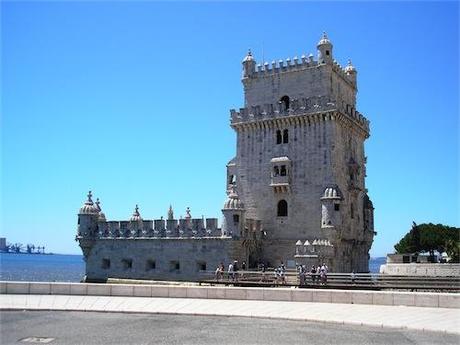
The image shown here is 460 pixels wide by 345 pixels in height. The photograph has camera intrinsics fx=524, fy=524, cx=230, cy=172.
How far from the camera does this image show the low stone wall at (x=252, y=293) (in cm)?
1927

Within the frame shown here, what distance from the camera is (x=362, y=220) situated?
44938 millimetres

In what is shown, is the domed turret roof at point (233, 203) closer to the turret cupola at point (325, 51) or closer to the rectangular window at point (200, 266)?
the rectangular window at point (200, 266)

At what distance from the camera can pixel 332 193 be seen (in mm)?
38281

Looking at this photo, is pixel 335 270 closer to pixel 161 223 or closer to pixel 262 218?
pixel 262 218

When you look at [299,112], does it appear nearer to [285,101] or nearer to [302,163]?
[285,101]

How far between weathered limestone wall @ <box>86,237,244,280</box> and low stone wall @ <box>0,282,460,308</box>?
1654 centimetres

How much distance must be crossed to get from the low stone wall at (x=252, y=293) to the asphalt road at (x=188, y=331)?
12.5 feet

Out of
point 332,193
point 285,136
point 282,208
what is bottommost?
point 282,208

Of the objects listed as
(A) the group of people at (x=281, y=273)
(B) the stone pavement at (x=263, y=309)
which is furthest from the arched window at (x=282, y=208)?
(B) the stone pavement at (x=263, y=309)

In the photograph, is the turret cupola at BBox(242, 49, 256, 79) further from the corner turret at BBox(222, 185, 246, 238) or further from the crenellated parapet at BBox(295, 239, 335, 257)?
the crenellated parapet at BBox(295, 239, 335, 257)

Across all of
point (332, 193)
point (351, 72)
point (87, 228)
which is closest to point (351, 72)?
point (351, 72)

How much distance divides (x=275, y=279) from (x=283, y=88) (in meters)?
16.8

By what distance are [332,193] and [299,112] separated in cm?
692

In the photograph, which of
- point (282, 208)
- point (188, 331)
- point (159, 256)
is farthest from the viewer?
point (159, 256)
